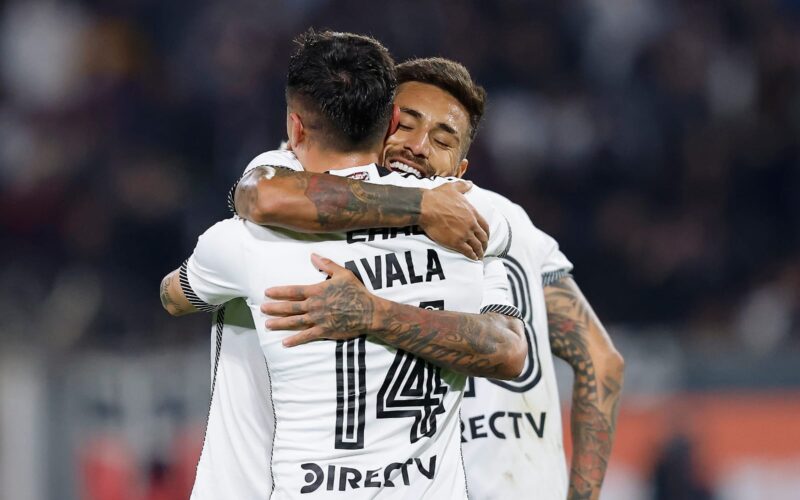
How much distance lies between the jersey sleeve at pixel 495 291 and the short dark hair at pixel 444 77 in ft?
2.28

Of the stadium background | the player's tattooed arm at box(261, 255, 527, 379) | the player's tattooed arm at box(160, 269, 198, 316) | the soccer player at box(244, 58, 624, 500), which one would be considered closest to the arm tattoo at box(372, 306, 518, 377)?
the player's tattooed arm at box(261, 255, 527, 379)

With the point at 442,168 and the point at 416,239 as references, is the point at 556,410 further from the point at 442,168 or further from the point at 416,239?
the point at 416,239

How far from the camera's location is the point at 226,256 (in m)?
2.82

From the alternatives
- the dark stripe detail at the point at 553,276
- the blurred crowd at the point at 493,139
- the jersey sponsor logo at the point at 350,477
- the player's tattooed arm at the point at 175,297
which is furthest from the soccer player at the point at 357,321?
the blurred crowd at the point at 493,139

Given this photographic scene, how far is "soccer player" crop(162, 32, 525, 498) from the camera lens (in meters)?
2.77

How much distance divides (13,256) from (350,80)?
789 centimetres

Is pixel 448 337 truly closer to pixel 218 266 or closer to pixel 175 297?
pixel 218 266

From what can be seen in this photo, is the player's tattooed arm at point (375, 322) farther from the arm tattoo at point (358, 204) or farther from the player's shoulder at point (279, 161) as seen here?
the player's shoulder at point (279, 161)

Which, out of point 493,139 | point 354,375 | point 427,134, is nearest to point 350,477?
point 354,375

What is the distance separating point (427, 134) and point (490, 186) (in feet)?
20.9

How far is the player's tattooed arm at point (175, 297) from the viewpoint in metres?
2.99

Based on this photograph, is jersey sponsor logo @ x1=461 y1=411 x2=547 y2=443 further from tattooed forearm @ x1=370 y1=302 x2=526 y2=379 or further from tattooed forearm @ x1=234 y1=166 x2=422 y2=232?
tattooed forearm @ x1=234 y1=166 x2=422 y2=232

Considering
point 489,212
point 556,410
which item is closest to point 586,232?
point 556,410

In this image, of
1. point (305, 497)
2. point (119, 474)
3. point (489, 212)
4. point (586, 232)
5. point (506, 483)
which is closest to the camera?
point (305, 497)
